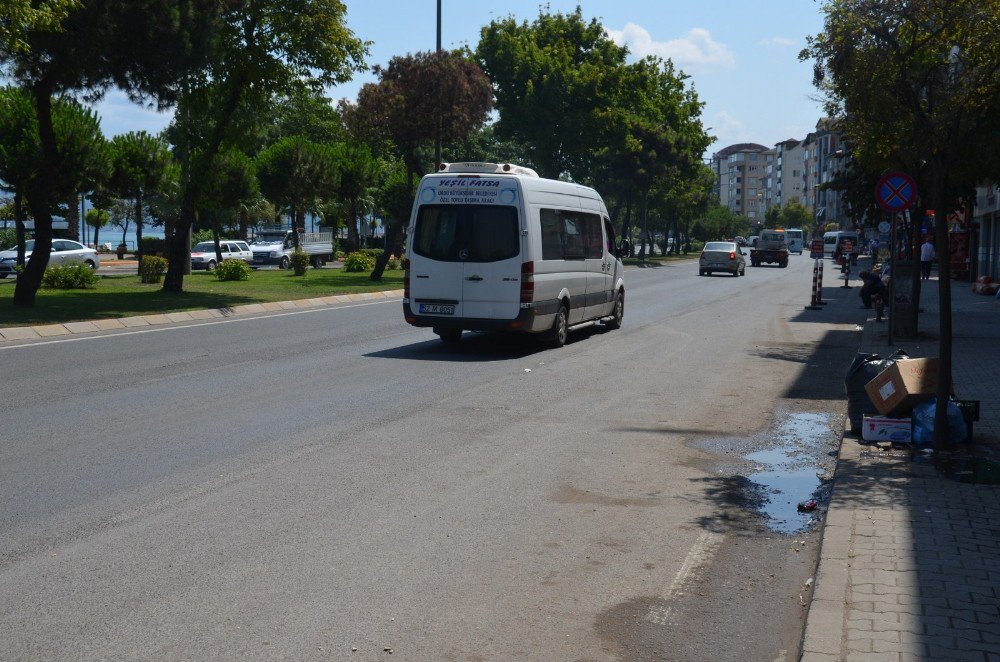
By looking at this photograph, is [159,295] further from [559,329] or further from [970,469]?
[970,469]

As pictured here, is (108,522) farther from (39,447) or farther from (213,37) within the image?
(213,37)

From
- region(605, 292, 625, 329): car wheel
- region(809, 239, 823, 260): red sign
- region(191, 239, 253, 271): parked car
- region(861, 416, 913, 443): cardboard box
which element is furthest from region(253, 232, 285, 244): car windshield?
region(861, 416, 913, 443): cardboard box

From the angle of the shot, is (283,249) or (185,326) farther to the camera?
(283,249)

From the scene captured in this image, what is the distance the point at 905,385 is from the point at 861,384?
0.99 meters

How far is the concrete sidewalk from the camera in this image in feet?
14.0

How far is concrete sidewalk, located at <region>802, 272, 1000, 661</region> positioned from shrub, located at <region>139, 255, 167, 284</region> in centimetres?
2498

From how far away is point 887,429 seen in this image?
27.8 feet

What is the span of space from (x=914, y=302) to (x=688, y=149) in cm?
5256

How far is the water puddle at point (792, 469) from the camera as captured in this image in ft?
22.2

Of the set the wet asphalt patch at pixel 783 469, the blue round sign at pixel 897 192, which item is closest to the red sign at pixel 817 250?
the blue round sign at pixel 897 192

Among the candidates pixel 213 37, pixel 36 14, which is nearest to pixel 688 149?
pixel 213 37

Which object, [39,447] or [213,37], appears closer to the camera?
[39,447]

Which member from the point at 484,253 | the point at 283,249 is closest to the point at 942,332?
the point at 484,253

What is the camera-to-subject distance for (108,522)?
20.1 ft
